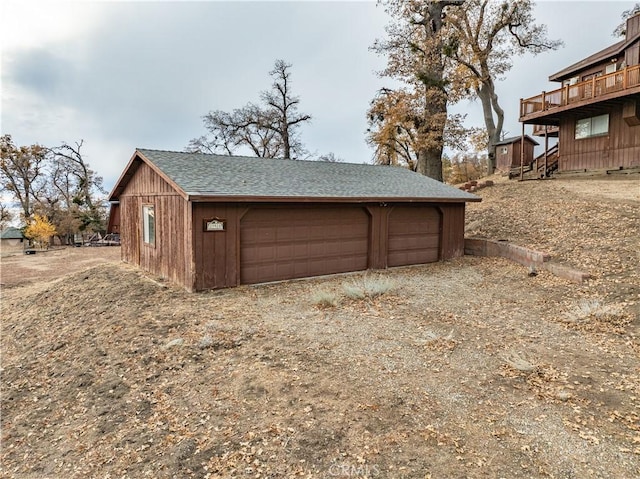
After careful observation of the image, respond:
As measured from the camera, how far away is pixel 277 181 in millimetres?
9828

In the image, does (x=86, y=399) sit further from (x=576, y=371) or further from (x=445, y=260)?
(x=445, y=260)

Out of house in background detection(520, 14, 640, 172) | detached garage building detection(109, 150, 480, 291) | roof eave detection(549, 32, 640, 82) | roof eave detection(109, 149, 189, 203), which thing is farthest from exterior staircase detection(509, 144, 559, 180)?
roof eave detection(109, 149, 189, 203)

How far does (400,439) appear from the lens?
3344 mm

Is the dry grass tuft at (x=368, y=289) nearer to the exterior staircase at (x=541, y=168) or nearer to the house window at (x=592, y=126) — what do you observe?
the house window at (x=592, y=126)

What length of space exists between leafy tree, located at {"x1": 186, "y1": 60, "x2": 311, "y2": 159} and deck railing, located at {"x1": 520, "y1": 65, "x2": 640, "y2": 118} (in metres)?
16.6

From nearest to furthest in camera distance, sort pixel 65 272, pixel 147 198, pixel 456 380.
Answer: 1. pixel 456 380
2. pixel 147 198
3. pixel 65 272

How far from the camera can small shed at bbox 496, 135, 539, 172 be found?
23516mm

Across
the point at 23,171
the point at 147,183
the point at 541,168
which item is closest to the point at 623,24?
the point at 541,168

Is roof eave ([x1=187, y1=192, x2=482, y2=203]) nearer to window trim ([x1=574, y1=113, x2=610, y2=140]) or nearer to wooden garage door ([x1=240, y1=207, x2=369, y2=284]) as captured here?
wooden garage door ([x1=240, y1=207, x2=369, y2=284])

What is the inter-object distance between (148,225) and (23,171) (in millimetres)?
27731

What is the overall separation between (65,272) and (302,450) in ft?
53.6

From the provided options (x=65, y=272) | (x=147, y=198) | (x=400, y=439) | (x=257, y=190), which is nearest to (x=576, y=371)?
(x=400, y=439)

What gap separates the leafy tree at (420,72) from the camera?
19328mm

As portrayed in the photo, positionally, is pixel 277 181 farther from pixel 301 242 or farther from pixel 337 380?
pixel 337 380
